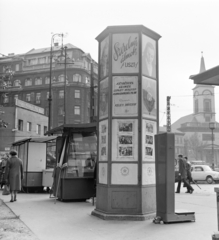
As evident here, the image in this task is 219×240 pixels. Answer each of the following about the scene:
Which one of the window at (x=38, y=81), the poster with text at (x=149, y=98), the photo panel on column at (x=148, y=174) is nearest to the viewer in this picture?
the photo panel on column at (x=148, y=174)

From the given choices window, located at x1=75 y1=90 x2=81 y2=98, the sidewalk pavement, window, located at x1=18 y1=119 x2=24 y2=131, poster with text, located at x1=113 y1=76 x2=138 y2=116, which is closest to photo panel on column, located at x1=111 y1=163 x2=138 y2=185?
the sidewalk pavement

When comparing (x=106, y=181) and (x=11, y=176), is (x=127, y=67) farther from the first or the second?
(x=11, y=176)

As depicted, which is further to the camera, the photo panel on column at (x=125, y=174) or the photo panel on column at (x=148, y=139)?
the photo panel on column at (x=148, y=139)

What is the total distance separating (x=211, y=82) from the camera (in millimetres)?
4988

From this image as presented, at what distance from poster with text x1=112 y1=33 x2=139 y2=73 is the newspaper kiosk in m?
3.63

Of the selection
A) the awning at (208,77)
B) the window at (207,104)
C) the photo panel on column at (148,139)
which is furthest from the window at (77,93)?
the window at (207,104)

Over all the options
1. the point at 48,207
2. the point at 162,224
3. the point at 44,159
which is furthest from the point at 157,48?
the point at 44,159

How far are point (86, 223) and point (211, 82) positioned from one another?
194 inches

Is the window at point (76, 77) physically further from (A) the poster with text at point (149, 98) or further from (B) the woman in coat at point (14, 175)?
(A) the poster with text at point (149, 98)

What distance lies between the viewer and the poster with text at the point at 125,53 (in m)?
9.17

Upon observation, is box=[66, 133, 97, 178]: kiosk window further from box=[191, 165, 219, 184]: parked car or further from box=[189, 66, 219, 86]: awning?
box=[191, 165, 219, 184]: parked car

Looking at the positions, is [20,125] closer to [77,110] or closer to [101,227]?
[77,110]

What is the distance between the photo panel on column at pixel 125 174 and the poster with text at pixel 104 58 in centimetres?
246

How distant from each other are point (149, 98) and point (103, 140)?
1.62 m
